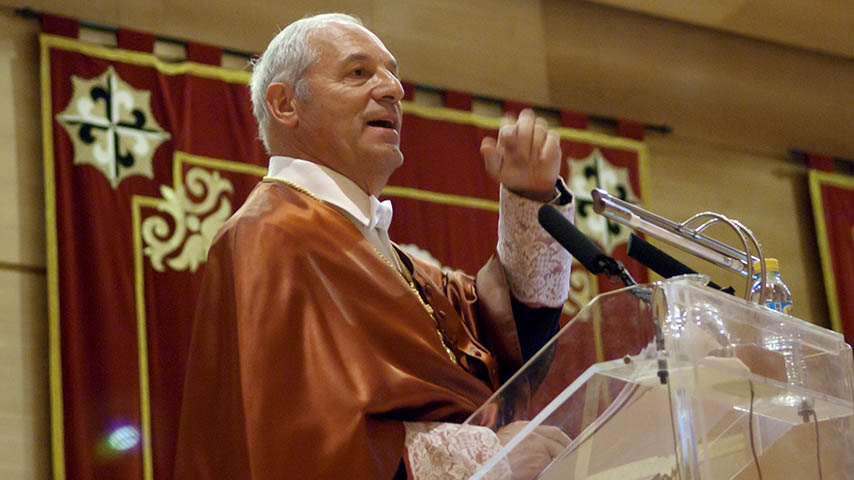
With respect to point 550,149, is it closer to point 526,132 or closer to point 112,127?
point 526,132

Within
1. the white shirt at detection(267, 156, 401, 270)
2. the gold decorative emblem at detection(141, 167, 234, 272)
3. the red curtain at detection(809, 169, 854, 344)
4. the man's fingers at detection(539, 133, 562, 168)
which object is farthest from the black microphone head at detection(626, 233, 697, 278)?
the red curtain at detection(809, 169, 854, 344)

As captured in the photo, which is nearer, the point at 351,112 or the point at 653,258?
the point at 653,258

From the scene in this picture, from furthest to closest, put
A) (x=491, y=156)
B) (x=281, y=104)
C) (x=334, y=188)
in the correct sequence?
(x=281, y=104) < (x=334, y=188) < (x=491, y=156)

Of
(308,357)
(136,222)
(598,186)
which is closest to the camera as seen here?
(308,357)

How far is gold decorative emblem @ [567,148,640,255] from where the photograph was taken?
556cm

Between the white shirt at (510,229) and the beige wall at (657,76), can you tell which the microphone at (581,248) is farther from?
the beige wall at (657,76)

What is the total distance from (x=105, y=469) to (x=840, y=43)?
4299mm

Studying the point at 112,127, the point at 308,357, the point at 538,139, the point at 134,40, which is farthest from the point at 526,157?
the point at 134,40

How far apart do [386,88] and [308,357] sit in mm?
682

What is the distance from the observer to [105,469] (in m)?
4.07

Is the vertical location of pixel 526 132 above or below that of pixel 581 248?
above

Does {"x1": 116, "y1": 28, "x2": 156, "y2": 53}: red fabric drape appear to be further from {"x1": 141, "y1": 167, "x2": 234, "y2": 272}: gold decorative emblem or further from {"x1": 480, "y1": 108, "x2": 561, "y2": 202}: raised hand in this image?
{"x1": 480, "y1": 108, "x2": 561, "y2": 202}: raised hand

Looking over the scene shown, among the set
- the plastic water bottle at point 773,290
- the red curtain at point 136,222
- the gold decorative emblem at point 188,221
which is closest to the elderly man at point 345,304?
the plastic water bottle at point 773,290

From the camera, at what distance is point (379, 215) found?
8.27 ft
